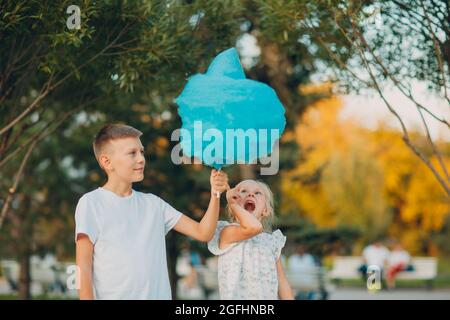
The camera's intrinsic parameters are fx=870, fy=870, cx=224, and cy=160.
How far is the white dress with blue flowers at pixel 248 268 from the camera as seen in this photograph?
5.69 m

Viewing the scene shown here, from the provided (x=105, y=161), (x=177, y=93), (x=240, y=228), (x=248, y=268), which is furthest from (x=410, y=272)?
(x=105, y=161)

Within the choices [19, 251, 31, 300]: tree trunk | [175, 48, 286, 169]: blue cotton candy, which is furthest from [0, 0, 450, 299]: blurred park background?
[175, 48, 286, 169]: blue cotton candy

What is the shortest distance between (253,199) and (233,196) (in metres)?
0.14

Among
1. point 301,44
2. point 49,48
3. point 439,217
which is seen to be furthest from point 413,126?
point 49,48

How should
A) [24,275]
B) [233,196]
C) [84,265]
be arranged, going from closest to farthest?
[84,265] < [233,196] < [24,275]

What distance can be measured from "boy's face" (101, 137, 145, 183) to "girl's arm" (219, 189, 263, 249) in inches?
28.5

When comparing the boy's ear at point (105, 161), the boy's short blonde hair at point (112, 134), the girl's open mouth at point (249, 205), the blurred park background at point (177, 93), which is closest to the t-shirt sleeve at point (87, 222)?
the boy's ear at point (105, 161)

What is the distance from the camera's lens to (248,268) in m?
5.73

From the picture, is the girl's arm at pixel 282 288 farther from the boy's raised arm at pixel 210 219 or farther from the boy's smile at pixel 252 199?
the boy's raised arm at pixel 210 219

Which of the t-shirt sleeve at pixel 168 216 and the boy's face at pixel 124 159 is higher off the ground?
the boy's face at pixel 124 159

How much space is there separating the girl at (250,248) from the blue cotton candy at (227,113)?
12.4 inches

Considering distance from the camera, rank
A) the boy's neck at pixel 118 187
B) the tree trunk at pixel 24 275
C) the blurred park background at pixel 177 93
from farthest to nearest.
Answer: the tree trunk at pixel 24 275
the blurred park background at pixel 177 93
the boy's neck at pixel 118 187

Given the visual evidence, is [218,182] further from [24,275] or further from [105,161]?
[24,275]
